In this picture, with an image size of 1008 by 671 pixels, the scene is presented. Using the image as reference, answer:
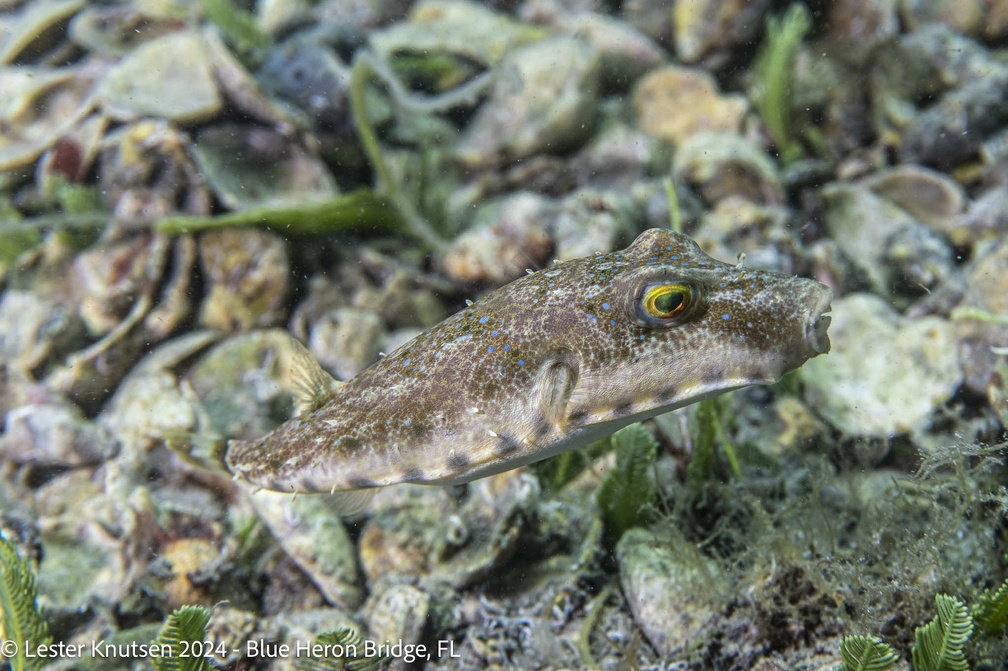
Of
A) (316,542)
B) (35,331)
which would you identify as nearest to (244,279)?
(35,331)

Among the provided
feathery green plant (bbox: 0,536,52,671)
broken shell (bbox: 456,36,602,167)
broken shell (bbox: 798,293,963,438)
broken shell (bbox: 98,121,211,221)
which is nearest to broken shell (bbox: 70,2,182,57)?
broken shell (bbox: 98,121,211,221)

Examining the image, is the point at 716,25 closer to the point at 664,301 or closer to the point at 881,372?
the point at 881,372

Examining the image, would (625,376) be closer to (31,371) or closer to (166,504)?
(166,504)

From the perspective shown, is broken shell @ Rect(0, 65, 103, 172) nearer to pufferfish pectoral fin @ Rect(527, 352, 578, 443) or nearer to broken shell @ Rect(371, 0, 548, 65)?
broken shell @ Rect(371, 0, 548, 65)

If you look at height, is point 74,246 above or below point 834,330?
above

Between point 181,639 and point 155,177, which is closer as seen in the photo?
point 181,639

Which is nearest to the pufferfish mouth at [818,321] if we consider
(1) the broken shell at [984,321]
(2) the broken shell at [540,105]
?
(1) the broken shell at [984,321]

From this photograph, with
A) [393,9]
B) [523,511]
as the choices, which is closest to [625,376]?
[523,511]
